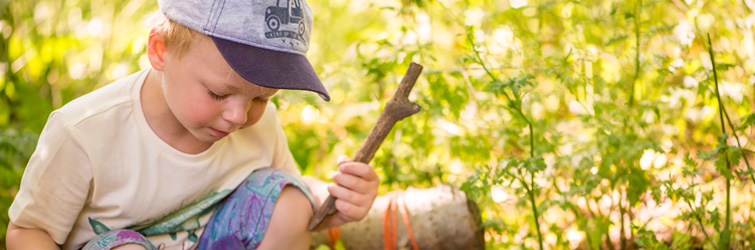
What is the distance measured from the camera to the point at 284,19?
137cm

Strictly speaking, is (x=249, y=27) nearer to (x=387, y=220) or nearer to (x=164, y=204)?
(x=164, y=204)

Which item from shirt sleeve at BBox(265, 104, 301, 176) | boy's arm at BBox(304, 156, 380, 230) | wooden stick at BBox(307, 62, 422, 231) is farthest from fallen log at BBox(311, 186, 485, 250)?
wooden stick at BBox(307, 62, 422, 231)

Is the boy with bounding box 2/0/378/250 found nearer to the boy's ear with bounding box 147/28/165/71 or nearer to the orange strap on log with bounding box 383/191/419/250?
the boy's ear with bounding box 147/28/165/71

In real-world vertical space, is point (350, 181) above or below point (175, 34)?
below

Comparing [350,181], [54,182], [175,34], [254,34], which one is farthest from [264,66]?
[54,182]

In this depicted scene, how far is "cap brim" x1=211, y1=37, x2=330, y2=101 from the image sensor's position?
131 cm

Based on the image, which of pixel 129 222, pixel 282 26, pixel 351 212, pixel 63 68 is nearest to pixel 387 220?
pixel 351 212

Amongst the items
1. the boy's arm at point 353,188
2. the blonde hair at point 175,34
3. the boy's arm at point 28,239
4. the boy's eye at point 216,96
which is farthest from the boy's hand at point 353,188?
the boy's arm at point 28,239

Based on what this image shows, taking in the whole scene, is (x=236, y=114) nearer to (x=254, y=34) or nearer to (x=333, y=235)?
(x=254, y=34)

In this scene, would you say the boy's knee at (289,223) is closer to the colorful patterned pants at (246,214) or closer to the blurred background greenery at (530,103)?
the colorful patterned pants at (246,214)

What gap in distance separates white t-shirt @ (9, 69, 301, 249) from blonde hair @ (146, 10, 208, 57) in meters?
0.23

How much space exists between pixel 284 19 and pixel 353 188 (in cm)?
52

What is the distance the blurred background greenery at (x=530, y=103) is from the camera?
172cm

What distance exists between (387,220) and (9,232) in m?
1.08
